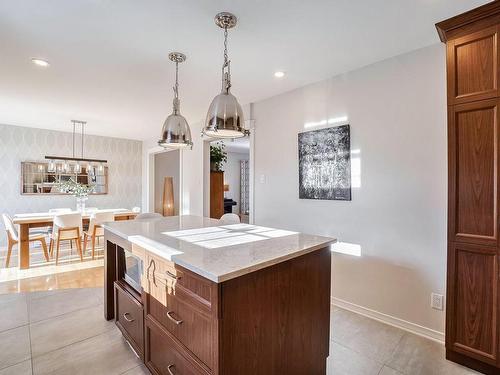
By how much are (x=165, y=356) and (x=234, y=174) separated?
7.92 meters

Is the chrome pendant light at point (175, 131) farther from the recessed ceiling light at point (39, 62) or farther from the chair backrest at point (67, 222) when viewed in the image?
the chair backrest at point (67, 222)

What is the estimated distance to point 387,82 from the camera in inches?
93.2

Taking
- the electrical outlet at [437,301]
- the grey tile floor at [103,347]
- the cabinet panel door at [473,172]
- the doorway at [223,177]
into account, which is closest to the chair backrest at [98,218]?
the doorway at [223,177]

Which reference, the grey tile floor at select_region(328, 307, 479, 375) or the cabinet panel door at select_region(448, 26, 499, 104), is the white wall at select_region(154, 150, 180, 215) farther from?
the cabinet panel door at select_region(448, 26, 499, 104)

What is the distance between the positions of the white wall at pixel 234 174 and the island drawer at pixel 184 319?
24.8 ft

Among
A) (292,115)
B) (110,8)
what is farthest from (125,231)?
(292,115)

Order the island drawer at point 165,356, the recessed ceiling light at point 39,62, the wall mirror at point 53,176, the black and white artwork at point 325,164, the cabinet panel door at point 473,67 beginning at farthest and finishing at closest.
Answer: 1. the wall mirror at point 53,176
2. the black and white artwork at point 325,164
3. the recessed ceiling light at point 39,62
4. the cabinet panel door at point 473,67
5. the island drawer at point 165,356

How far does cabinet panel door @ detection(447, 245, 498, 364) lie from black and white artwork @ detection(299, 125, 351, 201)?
1027 mm

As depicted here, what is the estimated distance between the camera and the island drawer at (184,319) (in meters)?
1.17

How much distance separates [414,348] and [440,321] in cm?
31

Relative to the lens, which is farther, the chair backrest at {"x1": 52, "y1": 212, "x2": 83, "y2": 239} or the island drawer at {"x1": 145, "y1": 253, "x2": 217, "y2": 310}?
the chair backrest at {"x1": 52, "y1": 212, "x2": 83, "y2": 239}

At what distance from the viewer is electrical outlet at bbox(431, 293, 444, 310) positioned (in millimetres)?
2065

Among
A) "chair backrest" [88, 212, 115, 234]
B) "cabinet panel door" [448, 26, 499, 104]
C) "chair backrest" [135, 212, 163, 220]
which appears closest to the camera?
"cabinet panel door" [448, 26, 499, 104]

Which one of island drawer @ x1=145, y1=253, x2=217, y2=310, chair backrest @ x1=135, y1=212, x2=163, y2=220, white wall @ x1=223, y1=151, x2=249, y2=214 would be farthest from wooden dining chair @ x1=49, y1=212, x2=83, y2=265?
white wall @ x1=223, y1=151, x2=249, y2=214
